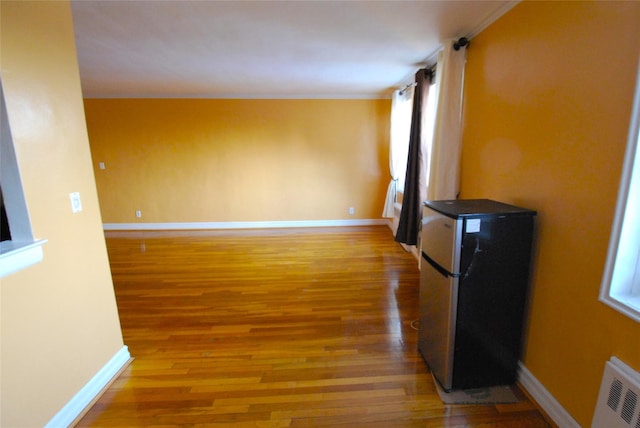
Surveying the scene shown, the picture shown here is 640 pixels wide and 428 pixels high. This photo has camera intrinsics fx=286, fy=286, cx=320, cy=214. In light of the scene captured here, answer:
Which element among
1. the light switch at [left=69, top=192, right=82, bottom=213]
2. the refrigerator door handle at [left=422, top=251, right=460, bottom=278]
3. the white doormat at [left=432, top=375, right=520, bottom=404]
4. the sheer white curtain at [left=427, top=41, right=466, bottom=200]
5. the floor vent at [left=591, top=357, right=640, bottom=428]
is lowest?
the white doormat at [left=432, top=375, right=520, bottom=404]

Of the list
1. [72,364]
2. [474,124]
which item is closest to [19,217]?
[72,364]

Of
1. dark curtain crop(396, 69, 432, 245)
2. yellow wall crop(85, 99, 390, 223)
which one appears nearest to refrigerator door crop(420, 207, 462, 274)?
dark curtain crop(396, 69, 432, 245)

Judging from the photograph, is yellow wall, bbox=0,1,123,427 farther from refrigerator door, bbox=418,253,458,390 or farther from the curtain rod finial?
the curtain rod finial

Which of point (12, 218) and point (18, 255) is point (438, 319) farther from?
point (12, 218)

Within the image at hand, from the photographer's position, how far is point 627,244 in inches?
45.4

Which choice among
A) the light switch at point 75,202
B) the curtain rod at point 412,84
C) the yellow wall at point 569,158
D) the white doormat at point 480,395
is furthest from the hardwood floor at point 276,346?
the curtain rod at point 412,84

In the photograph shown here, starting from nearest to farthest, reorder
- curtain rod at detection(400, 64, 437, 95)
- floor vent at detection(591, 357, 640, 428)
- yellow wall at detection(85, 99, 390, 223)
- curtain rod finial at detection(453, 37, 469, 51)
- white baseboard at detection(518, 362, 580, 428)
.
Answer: floor vent at detection(591, 357, 640, 428), white baseboard at detection(518, 362, 580, 428), curtain rod finial at detection(453, 37, 469, 51), curtain rod at detection(400, 64, 437, 95), yellow wall at detection(85, 99, 390, 223)

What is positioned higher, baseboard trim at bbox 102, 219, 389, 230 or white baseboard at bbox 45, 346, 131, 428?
baseboard trim at bbox 102, 219, 389, 230

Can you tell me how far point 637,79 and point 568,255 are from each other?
0.78 metres

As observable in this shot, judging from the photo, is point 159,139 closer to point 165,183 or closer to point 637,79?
point 165,183

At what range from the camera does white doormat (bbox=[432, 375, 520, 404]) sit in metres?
1.62

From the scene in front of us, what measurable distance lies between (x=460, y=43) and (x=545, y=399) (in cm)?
246

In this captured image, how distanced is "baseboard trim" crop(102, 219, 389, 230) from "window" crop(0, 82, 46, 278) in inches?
153

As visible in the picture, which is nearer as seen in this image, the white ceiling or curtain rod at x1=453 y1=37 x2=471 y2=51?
the white ceiling
